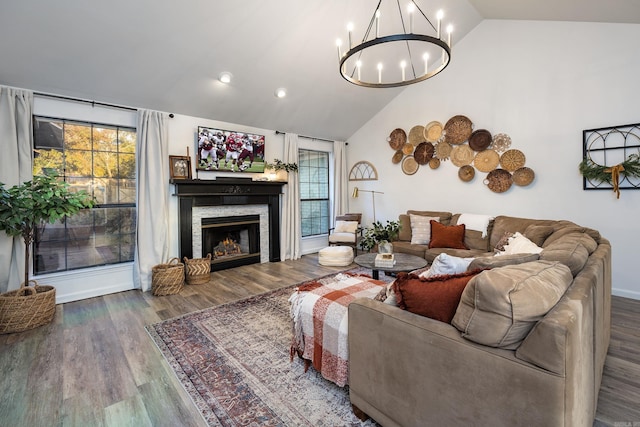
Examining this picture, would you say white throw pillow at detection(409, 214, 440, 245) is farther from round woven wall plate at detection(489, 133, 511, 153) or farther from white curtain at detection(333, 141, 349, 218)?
white curtain at detection(333, 141, 349, 218)

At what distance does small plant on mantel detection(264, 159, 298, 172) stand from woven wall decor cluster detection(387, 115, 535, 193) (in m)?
1.98

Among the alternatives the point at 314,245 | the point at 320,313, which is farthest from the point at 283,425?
the point at 314,245

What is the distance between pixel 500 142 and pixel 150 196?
513 centimetres

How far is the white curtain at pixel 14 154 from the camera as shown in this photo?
3.07m

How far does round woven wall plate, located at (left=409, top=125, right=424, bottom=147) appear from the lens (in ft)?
17.4

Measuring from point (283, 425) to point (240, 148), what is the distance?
13.6 feet

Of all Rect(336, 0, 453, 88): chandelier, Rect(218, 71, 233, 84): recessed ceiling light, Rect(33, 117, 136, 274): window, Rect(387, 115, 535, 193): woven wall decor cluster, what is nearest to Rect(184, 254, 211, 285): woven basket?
Rect(33, 117, 136, 274): window

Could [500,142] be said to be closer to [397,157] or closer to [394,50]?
[397,157]

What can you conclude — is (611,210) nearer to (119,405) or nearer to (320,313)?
(320,313)

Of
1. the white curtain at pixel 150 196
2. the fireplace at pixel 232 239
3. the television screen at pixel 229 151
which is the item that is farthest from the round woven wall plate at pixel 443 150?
the white curtain at pixel 150 196

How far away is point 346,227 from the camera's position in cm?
561

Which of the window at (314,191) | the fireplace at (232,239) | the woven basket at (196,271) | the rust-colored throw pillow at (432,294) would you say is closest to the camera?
the rust-colored throw pillow at (432,294)

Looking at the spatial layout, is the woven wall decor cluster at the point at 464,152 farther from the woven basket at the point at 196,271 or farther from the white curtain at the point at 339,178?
the woven basket at the point at 196,271

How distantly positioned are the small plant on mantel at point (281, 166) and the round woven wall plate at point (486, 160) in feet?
10.1
